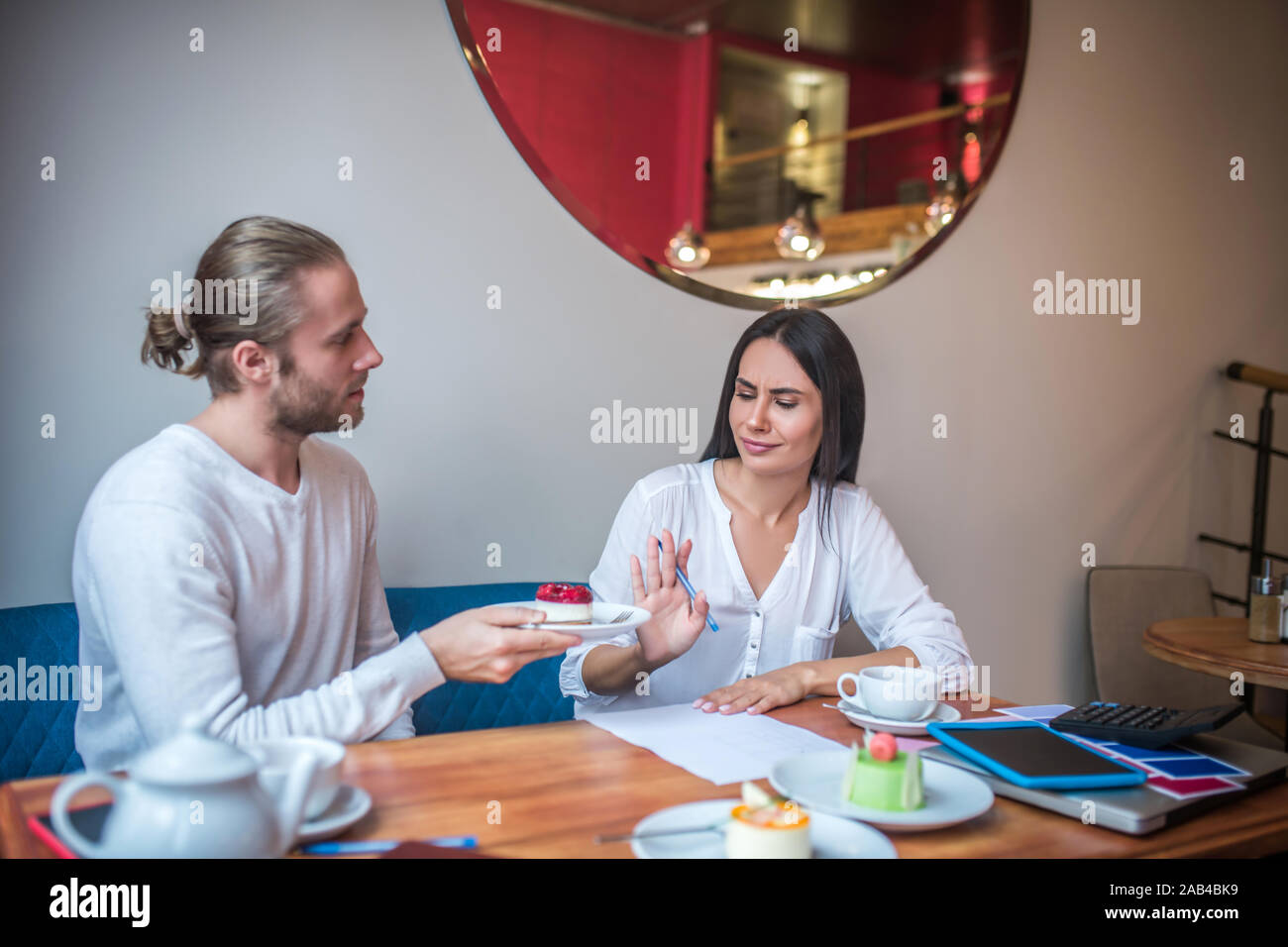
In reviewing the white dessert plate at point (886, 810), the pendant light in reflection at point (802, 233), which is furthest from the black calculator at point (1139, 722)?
the pendant light in reflection at point (802, 233)

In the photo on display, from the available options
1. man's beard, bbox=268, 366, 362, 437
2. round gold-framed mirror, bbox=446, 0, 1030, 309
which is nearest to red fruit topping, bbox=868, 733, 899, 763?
man's beard, bbox=268, 366, 362, 437

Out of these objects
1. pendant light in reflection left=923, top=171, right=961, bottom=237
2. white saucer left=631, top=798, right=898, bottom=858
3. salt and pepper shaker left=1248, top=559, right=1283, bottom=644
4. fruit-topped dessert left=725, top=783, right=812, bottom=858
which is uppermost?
pendant light in reflection left=923, top=171, right=961, bottom=237

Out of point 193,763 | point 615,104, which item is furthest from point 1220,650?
point 193,763

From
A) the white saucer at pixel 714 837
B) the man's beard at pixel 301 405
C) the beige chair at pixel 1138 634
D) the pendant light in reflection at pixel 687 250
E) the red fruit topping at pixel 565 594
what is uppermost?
the pendant light in reflection at pixel 687 250

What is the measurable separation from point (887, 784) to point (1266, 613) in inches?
75.2

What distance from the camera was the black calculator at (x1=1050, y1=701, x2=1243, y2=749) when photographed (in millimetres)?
1278

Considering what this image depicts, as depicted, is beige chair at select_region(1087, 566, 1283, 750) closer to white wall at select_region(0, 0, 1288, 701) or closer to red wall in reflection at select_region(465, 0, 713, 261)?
white wall at select_region(0, 0, 1288, 701)

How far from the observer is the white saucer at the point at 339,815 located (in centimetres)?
95

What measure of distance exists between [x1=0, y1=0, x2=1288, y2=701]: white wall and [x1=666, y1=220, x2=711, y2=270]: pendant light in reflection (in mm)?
83

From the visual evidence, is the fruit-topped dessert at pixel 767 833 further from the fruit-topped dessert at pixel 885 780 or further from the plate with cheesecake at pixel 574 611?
the plate with cheesecake at pixel 574 611

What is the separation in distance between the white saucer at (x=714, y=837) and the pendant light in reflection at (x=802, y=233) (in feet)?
5.90

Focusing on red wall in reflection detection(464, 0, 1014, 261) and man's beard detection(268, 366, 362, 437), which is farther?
red wall in reflection detection(464, 0, 1014, 261)
